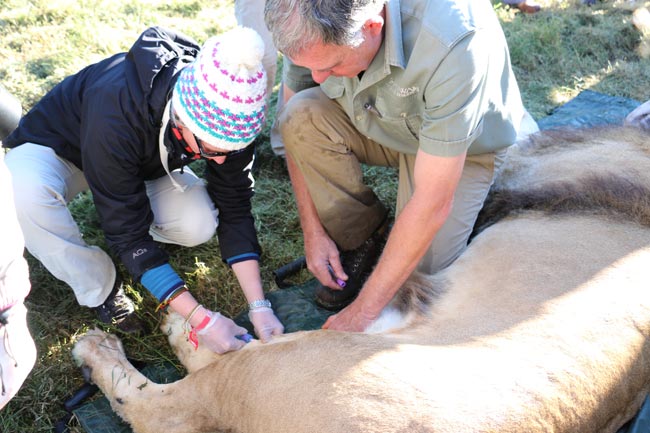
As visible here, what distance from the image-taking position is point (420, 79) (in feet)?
8.21

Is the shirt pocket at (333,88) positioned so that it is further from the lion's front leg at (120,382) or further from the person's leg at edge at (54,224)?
the lion's front leg at (120,382)

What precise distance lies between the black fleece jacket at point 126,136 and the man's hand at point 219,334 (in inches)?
12.9

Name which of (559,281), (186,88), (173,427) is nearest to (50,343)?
(173,427)

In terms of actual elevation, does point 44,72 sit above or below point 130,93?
below

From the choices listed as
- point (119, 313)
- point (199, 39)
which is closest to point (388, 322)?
point (119, 313)

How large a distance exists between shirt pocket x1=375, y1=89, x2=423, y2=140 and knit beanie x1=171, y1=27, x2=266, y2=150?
1.84 feet

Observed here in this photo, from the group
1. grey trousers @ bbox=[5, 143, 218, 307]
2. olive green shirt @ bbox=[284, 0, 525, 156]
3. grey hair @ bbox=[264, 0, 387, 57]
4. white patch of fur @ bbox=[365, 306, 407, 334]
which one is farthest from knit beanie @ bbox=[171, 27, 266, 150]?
white patch of fur @ bbox=[365, 306, 407, 334]

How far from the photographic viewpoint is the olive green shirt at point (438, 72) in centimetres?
235

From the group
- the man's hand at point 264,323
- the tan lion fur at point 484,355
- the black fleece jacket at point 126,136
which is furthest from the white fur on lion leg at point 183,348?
the black fleece jacket at point 126,136

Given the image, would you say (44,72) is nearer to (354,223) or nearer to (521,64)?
(354,223)

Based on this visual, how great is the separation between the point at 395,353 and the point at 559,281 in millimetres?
764

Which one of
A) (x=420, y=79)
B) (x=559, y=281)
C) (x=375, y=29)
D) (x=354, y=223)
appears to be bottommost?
(x=354, y=223)

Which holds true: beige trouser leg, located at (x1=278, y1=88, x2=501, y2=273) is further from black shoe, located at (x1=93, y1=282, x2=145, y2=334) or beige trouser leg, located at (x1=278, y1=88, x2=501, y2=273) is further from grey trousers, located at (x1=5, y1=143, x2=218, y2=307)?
black shoe, located at (x1=93, y1=282, x2=145, y2=334)

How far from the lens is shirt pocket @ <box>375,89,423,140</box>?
266 cm
